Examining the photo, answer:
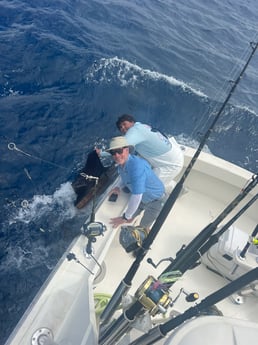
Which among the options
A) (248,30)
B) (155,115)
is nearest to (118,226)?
(155,115)

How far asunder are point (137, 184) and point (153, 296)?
181 centimetres

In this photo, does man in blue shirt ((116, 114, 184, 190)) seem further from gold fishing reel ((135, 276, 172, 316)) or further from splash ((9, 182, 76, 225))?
gold fishing reel ((135, 276, 172, 316))

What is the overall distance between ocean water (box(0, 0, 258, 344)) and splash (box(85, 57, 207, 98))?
4 cm

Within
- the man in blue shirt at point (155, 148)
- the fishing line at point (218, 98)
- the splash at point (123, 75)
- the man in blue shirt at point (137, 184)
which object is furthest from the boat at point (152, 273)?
the splash at point (123, 75)

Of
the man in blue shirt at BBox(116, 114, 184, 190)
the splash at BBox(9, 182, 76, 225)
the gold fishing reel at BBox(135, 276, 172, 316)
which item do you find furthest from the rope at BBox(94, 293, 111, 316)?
the splash at BBox(9, 182, 76, 225)

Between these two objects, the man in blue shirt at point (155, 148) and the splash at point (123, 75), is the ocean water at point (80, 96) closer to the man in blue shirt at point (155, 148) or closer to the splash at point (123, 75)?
the splash at point (123, 75)

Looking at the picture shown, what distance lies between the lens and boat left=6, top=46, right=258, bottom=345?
2.09 m

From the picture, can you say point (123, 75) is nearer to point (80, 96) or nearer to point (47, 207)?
→ point (80, 96)

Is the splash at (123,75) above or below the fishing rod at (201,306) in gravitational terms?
below

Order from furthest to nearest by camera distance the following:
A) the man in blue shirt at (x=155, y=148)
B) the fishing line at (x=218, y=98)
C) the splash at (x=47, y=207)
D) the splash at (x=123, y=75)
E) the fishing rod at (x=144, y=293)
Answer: the splash at (x=123, y=75) < the fishing line at (x=218, y=98) < the splash at (x=47, y=207) < the man in blue shirt at (x=155, y=148) < the fishing rod at (x=144, y=293)

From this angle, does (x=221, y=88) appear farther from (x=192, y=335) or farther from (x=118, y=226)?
(x=192, y=335)

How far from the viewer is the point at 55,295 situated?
3.19 meters

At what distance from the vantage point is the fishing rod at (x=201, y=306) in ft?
6.64

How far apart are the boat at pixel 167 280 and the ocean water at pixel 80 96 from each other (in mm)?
1600
